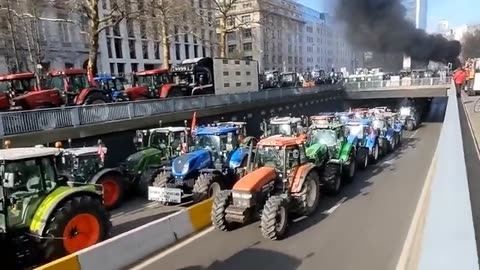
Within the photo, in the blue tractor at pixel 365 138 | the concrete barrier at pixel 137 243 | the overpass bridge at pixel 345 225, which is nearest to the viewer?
the overpass bridge at pixel 345 225

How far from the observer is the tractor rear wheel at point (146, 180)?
1173cm

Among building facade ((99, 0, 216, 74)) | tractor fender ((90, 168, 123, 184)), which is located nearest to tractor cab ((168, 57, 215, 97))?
tractor fender ((90, 168, 123, 184))

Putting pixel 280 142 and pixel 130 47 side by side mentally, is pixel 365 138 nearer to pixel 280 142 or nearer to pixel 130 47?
pixel 280 142

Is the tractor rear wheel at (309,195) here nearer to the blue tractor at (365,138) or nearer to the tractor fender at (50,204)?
the tractor fender at (50,204)

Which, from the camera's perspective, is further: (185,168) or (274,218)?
(185,168)

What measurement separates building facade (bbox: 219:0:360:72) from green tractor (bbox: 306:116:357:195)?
54.9 m

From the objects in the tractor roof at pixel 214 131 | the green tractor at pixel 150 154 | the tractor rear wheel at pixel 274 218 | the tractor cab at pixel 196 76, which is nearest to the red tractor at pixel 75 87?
the green tractor at pixel 150 154

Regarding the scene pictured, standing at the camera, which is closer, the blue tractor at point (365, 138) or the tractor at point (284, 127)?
the blue tractor at point (365, 138)

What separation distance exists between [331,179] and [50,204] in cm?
714

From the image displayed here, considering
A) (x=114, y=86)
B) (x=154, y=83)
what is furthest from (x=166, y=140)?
(x=154, y=83)

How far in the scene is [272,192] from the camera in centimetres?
866

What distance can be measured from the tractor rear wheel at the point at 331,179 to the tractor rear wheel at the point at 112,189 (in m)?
5.96

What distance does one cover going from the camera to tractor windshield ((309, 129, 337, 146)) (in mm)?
12898

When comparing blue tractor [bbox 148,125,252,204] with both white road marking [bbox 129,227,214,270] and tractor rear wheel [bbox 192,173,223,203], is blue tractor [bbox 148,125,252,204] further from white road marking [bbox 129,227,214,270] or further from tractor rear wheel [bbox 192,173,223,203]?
white road marking [bbox 129,227,214,270]
